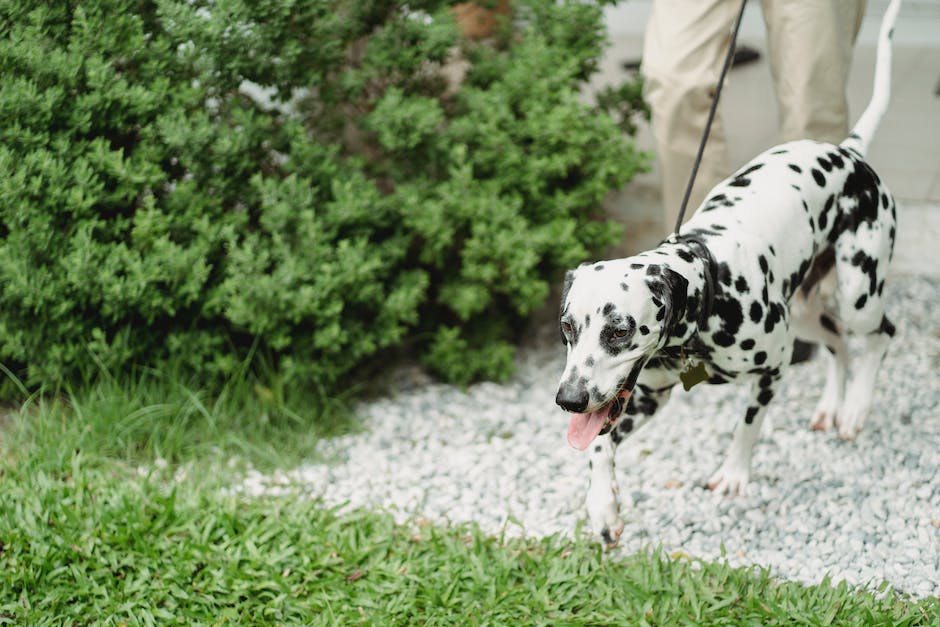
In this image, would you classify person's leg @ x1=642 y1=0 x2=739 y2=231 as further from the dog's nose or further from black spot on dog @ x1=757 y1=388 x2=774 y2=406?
the dog's nose

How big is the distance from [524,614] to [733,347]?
115 centimetres

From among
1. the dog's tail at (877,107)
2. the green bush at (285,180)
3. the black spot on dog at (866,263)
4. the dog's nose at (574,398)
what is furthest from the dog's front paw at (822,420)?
the dog's nose at (574,398)

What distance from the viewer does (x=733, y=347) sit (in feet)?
10.5

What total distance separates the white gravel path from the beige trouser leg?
3.81 ft

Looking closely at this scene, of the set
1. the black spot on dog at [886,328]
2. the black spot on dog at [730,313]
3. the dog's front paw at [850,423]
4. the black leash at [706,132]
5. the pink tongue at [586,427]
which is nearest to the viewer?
the pink tongue at [586,427]

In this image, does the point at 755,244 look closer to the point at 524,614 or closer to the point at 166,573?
the point at 524,614

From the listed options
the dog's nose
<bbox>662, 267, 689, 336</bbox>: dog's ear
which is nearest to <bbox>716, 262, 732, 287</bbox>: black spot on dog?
<bbox>662, 267, 689, 336</bbox>: dog's ear

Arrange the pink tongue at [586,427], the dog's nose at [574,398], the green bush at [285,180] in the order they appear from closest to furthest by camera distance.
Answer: the dog's nose at [574,398], the pink tongue at [586,427], the green bush at [285,180]

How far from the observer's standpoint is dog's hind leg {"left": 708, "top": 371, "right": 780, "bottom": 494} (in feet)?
11.6

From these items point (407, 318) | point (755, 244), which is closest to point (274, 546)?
point (407, 318)

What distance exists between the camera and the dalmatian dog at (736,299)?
2.78 meters

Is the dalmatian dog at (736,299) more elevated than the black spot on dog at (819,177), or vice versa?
the black spot on dog at (819,177)

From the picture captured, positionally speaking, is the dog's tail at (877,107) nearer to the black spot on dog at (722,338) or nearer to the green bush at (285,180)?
the black spot on dog at (722,338)

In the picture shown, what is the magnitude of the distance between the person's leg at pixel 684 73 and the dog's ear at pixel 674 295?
1791 millimetres
